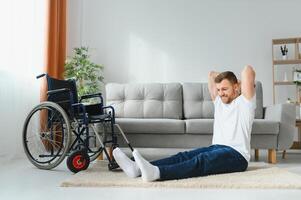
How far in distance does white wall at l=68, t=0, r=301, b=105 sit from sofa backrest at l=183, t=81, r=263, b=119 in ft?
2.83

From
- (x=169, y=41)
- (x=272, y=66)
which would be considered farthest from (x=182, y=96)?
(x=272, y=66)

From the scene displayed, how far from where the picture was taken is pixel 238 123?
7.25 ft

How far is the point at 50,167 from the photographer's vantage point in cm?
250

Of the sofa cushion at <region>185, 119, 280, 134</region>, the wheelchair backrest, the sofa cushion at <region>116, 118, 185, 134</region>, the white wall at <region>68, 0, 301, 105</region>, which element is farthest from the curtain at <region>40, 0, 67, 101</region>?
the sofa cushion at <region>185, 119, 280, 134</region>

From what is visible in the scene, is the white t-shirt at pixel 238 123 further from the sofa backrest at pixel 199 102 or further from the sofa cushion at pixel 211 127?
the sofa backrest at pixel 199 102

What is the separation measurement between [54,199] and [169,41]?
331 cm

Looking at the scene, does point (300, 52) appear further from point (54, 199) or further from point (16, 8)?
point (54, 199)

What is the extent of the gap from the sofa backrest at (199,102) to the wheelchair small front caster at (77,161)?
1481mm

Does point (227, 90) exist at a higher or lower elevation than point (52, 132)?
higher

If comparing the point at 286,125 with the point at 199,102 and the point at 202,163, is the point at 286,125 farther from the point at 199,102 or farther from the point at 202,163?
the point at 202,163

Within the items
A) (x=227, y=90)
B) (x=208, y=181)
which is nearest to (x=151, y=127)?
(x=227, y=90)

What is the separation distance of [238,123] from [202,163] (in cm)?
36

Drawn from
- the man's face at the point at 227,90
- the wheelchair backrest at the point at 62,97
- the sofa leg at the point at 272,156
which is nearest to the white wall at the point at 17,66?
the wheelchair backrest at the point at 62,97

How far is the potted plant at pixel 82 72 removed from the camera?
4.07m
